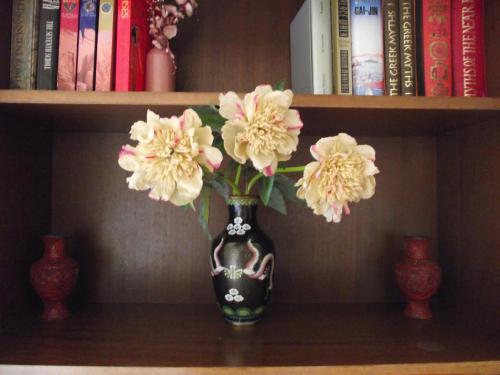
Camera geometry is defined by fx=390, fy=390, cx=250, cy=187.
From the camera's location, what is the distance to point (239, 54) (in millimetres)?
1050

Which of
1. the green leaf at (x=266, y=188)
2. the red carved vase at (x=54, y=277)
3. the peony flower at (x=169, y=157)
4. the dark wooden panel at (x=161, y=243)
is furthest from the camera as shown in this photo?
the dark wooden panel at (x=161, y=243)

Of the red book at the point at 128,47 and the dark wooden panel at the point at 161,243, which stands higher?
the red book at the point at 128,47

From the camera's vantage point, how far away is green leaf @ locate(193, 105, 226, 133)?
28.9 inches

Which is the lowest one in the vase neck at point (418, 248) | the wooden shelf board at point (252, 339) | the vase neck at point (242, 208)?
the wooden shelf board at point (252, 339)

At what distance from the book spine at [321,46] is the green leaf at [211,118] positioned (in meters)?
0.23

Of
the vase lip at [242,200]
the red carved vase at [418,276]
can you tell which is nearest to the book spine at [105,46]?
the vase lip at [242,200]

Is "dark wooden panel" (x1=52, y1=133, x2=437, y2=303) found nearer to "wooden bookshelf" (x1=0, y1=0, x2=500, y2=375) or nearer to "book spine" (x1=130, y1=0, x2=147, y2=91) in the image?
"wooden bookshelf" (x1=0, y1=0, x2=500, y2=375)

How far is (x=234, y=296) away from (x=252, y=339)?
9 cm

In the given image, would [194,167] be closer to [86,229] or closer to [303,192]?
[303,192]

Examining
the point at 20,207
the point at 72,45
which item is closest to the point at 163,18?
the point at 72,45

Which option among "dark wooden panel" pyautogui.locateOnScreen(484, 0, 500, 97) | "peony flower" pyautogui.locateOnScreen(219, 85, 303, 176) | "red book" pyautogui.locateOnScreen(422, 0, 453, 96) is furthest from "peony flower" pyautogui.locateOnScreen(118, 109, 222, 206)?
"dark wooden panel" pyautogui.locateOnScreen(484, 0, 500, 97)

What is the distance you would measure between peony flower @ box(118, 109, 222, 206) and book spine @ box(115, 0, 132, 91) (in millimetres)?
218

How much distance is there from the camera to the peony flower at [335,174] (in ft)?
2.16

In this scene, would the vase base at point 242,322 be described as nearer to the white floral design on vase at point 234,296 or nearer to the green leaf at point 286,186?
the white floral design on vase at point 234,296
